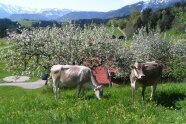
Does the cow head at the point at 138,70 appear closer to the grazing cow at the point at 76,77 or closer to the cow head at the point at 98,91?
the cow head at the point at 98,91

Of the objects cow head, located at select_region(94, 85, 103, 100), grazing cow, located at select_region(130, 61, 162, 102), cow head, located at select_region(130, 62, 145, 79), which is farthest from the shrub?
cow head, located at select_region(130, 62, 145, 79)

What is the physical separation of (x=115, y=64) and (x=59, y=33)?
33.3 ft

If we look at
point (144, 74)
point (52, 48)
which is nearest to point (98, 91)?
point (144, 74)

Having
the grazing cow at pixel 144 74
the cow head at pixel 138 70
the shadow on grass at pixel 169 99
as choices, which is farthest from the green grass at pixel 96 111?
the cow head at pixel 138 70

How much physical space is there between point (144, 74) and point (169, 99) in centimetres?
187

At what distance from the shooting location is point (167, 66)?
5325 cm

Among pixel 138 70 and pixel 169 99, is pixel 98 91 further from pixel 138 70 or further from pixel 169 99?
pixel 169 99

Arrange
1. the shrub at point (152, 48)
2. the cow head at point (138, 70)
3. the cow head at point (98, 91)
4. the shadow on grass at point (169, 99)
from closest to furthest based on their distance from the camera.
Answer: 1. the shadow on grass at point (169, 99)
2. the cow head at point (138, 70)
3. the cow head at point (98, 91)
4. the shrub at point (152, 48)

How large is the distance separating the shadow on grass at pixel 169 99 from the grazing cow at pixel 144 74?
0.60m

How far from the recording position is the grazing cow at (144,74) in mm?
19497

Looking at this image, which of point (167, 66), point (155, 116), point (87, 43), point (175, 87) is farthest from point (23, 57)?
point (155, 116)

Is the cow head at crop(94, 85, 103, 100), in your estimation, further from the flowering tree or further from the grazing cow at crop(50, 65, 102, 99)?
the flowering tree

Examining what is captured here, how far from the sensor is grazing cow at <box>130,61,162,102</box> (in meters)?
19.5

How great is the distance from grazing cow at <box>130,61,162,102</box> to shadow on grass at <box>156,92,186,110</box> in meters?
0.60
